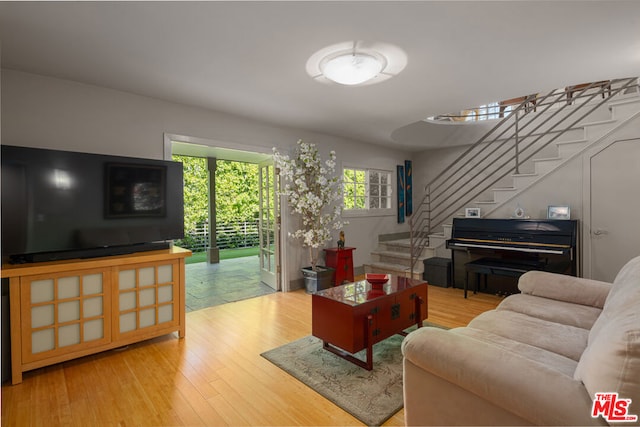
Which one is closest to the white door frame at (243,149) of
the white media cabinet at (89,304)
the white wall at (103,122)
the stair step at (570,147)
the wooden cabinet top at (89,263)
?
the white wall at (103,122)

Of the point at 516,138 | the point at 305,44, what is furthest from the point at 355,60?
the point at 516,138

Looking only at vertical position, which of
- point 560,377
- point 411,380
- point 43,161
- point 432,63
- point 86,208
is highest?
point 432,63

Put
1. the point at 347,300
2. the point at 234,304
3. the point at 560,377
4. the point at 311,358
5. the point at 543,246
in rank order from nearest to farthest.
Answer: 1. the point at 560,377
2. the point at 347,300
3. the point at 311,358
4. the point at 543,246
5. the point at 234,304

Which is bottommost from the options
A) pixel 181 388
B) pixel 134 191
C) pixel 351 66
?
pixel 181 388

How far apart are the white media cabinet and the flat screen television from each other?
156 millimetres

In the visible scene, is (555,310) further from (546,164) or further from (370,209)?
(370,209)

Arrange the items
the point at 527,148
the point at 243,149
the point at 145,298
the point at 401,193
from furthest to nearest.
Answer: the point at 401,193 → the point at 527,148 → the point at 243,149 → the point at 145,298

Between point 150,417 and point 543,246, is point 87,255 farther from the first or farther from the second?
point 543,246

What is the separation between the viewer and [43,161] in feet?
7.97

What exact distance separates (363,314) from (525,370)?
122 cm

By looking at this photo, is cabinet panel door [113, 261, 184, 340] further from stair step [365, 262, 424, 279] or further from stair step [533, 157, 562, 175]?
stair step [533, 157, 562, 175]

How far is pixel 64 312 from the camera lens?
7.89 ft

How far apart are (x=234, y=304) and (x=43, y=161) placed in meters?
2.42

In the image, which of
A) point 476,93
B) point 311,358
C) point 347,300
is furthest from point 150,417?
point 476,93
